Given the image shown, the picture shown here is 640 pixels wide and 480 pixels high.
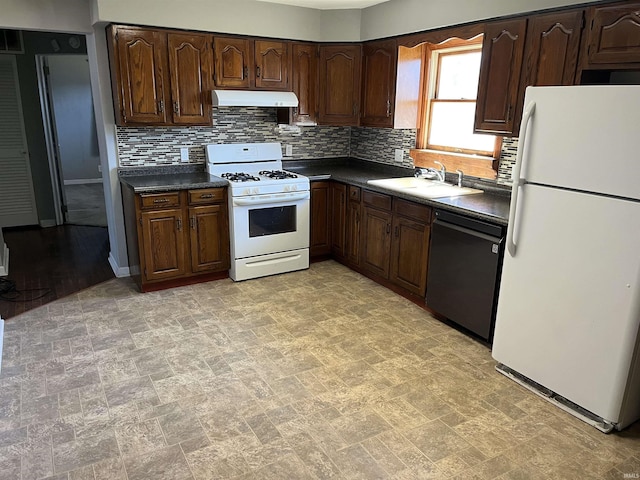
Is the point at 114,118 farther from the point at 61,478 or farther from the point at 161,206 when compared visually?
the point at 61,478

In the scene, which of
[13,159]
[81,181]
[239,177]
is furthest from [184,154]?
[81,181]

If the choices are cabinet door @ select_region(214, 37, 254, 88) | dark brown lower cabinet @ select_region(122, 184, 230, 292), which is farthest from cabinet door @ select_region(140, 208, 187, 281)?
cabinet door @ select_region(214, 37, 254, 88)

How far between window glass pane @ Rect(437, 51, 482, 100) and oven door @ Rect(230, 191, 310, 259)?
5.08 ft

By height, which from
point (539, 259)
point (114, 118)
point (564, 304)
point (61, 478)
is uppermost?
point (114, 118)

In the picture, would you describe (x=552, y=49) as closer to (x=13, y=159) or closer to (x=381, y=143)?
(x=381, y=143)

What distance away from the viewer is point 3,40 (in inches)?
208

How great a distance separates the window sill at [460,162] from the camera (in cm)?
366

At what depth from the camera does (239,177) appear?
4246 millimetres

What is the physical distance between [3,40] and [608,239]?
20.4 ft

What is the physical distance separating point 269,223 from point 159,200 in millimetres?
987

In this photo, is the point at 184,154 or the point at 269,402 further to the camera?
the point at 184,154

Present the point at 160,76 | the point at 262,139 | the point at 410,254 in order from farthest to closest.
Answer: the point at 262,139, the point at 160,76, the point at 410,254

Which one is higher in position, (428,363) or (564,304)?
(564,304)

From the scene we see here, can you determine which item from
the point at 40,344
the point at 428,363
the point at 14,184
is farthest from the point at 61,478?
the point at 14,184
